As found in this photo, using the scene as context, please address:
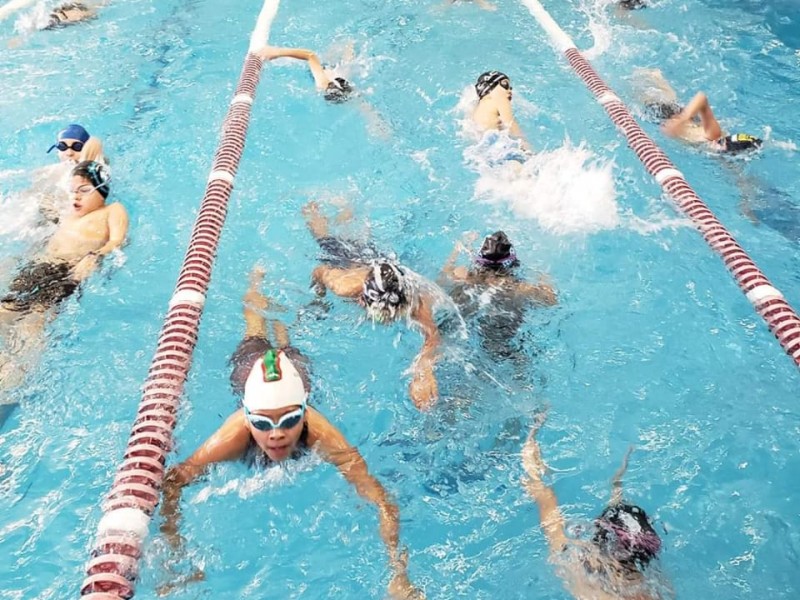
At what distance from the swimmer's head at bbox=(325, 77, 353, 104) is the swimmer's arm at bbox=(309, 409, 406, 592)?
4636 millimetres

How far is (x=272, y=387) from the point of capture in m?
2.97

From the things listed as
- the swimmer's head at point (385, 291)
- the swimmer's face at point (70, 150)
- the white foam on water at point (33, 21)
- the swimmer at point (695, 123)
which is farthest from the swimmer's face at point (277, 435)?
the white foam on water at point (33, 21)

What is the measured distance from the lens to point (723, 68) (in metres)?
8.08

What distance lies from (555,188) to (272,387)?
3855 mm

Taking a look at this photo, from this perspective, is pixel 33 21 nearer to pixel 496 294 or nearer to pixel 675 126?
pixel 496 294

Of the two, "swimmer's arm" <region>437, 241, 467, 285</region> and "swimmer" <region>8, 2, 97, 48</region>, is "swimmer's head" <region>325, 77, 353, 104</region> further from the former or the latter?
"swimmer" <region>8, 2, 97, 48</region>

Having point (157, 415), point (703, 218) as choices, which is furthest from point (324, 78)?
point (157, 415)

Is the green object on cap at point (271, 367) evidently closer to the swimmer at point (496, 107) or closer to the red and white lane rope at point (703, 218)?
the red and white lane rope at point (703, 218)

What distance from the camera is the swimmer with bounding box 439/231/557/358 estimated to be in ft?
14.3

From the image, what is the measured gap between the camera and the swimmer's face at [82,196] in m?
5.08

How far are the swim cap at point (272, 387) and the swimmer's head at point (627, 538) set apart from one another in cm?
148

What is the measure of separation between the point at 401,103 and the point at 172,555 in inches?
218

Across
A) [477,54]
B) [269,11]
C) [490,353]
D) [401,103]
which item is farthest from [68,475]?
[269,11]

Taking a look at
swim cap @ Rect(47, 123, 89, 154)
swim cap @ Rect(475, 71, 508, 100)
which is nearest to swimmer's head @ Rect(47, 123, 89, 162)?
swim cap @ Rect(47, 123, 89, 154)
